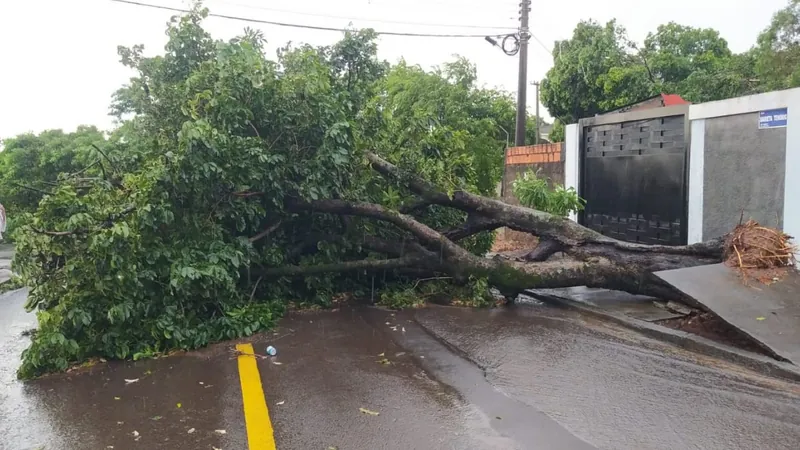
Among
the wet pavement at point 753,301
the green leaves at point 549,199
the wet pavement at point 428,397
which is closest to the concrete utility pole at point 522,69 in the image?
the green leaves at point 549,199

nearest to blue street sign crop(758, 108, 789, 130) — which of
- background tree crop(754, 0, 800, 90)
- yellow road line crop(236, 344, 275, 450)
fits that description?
yellow road line crop(236, 344, 275, 450)

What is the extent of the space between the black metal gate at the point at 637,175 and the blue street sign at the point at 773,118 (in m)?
1.24

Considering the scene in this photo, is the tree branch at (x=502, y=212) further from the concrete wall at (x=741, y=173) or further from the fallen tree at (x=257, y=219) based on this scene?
the concrete wall at (x=741, y=173)

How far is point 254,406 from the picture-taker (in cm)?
431

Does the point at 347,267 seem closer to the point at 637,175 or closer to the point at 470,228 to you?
the point at 470,228

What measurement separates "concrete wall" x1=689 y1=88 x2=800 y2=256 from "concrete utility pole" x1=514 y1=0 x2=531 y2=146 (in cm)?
886

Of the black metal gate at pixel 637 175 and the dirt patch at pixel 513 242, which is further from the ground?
the black metal gate at pixel 637 175

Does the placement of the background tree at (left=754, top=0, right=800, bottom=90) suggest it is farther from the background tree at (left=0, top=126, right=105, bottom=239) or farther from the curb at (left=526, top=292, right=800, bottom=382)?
the background tree at (left=0, top=126, right=105, bottom=239)

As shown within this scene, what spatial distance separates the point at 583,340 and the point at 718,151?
169 inches

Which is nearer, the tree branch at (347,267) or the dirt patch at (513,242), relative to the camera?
the tree branch at (347,267)

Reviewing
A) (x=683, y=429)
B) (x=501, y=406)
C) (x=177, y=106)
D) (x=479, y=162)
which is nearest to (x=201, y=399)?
(x=501, y=406)

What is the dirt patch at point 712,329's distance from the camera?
5468 millimetres

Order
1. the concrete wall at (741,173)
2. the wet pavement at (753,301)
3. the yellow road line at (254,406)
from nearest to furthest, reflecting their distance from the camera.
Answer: the yellow road line at (254,406)
the wet pavement at (753,301)
the concrete wall at (741,173)

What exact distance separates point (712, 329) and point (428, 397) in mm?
3227
